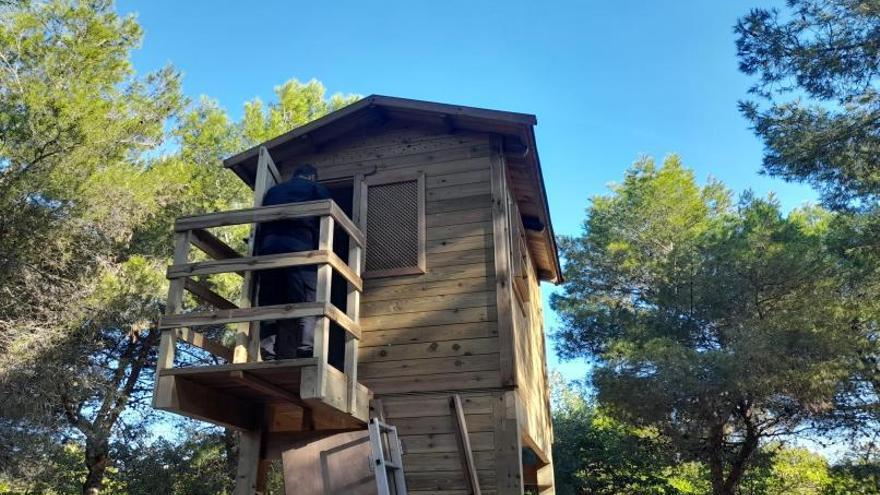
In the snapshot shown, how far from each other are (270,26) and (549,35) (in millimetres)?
6226

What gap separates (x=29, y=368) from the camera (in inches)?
418

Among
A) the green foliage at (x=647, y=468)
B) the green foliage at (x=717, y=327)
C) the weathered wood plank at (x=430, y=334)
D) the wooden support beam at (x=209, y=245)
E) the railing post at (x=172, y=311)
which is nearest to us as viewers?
the railing post at (x=172, y=311)

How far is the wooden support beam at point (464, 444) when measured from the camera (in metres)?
4.82

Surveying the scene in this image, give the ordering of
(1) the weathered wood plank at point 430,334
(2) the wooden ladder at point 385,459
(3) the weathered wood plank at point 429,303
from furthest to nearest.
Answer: (3) the weathered wood plank at point 429,303
(1) the weathered wood plank at point 430,334
(2) the wooden ladder at point 385,459

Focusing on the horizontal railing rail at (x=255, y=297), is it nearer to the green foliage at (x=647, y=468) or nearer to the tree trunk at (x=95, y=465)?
the tree trunk at (x=95, y=465)

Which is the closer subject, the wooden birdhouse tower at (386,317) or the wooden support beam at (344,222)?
the wooden birdhouse tower at (386,317)

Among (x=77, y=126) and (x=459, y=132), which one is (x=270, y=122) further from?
(x=459, y=132)

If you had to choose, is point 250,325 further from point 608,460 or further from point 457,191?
point 608,460

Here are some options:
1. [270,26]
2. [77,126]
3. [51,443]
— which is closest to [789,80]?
[270,26]

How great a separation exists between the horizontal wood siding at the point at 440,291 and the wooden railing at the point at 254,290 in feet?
2.41

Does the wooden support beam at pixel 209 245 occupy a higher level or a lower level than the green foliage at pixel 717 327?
lower

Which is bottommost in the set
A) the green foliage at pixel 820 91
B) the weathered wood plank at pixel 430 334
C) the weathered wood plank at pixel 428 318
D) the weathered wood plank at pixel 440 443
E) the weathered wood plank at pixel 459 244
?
the weathered wood plank at pixel 440 443

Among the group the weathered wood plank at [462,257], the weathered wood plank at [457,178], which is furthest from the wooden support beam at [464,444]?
the weathered wood plank at [457,178]

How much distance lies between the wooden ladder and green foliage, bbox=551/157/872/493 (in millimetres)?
10235
